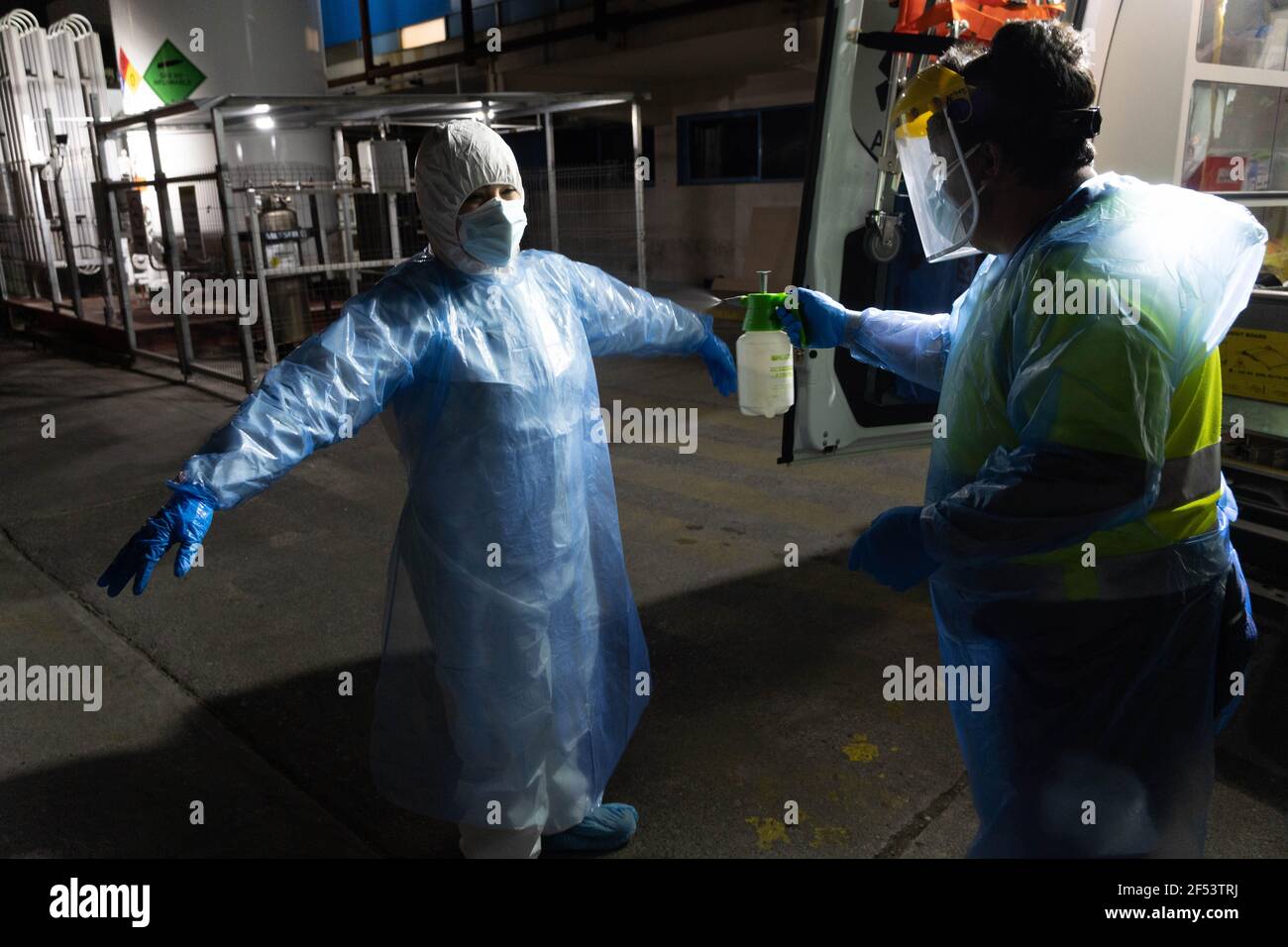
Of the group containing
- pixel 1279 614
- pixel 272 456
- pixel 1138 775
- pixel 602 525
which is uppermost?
pixel 272 456

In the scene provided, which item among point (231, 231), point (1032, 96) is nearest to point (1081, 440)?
point (1032, 96)

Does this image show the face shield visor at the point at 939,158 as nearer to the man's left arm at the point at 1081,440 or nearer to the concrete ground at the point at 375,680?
the man's left arm at the point at 1081,440

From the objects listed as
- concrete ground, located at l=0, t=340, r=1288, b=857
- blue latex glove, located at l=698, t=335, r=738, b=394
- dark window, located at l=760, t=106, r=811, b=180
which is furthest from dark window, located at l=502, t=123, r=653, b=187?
blue latex glove, located at l=698, t=335, r=738, b=394

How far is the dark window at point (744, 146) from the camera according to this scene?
1137 centimetres

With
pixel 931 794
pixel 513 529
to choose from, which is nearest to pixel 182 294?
pixel 513 529

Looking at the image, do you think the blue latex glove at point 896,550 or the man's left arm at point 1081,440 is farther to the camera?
the blue latex glove at point 896,550

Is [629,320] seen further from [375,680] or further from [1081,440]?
[375,680]

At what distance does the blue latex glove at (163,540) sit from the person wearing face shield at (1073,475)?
1.17 meters

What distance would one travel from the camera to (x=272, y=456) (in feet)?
5.65

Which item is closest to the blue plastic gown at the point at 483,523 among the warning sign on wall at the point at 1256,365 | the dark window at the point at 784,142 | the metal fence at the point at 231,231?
the warning sign on wall at the point at 1256,365

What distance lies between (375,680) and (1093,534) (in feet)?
8.02
